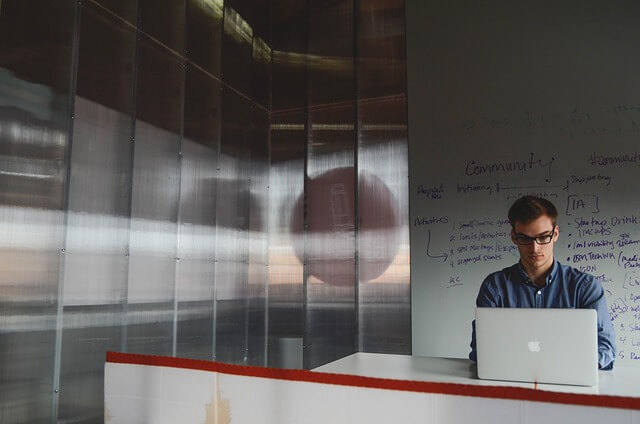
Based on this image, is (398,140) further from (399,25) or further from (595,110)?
(595,110)

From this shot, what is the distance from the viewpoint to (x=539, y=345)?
178cm

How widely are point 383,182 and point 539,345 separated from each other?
9.27 ft

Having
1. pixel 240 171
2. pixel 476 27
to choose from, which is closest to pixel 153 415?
pixel 240 171

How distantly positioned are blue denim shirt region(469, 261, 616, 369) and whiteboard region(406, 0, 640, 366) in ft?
4.72

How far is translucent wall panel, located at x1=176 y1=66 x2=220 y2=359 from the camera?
3.78 meters

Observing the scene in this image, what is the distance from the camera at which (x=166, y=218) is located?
361 centimetres

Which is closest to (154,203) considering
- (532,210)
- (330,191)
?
(330,191)

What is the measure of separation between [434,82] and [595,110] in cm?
115

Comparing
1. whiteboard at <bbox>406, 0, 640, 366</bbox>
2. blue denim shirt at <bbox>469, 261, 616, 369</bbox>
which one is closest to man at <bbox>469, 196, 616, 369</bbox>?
blue denim shirt at <bbox>469, 261, 616, 369</bbox>

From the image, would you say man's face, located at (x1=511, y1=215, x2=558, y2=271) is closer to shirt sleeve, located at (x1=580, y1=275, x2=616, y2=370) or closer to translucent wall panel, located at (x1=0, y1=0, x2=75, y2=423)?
shirt sleeve, located at (x1=580, y1=275, x2=616, y2=370)

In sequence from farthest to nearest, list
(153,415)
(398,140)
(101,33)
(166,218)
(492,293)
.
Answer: (398,140)
(166,218)
(101,33)
(492,293)
(153,415)

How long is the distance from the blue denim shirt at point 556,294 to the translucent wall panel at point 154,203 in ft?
6.46

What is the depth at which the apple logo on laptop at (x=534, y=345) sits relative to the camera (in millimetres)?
1775

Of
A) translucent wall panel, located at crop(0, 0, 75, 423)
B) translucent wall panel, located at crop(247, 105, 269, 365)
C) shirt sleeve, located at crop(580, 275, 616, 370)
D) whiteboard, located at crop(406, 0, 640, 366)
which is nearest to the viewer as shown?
shirt sleeve, located at crop(580, 275, 616, 370)
